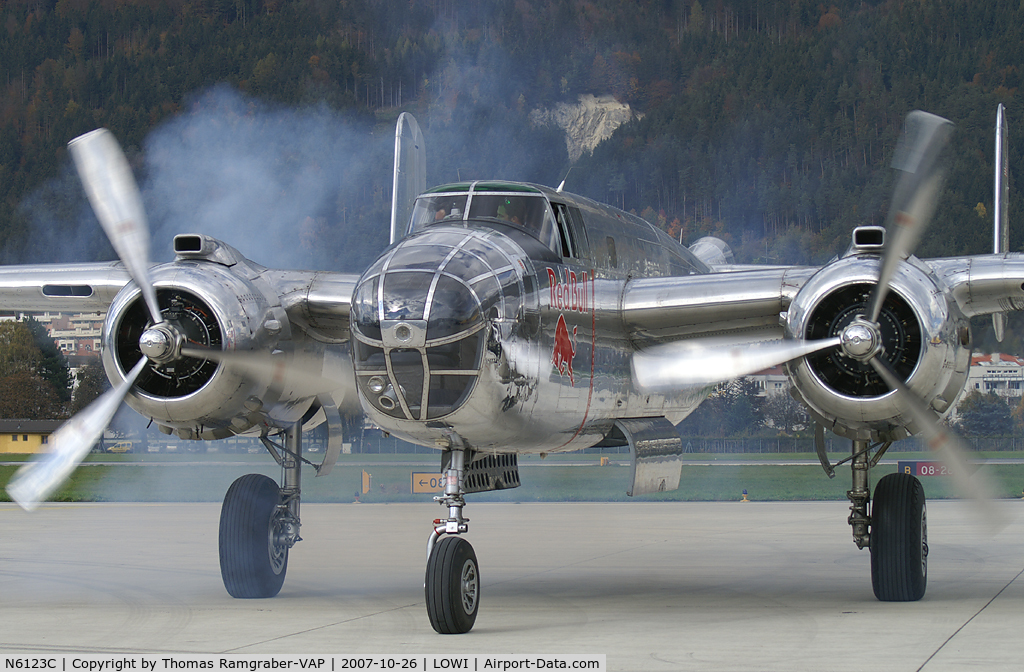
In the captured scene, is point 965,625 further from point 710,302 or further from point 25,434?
point 25,434

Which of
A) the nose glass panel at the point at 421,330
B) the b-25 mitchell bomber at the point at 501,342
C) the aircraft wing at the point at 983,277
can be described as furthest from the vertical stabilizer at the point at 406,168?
the aircraft wing at the point at 983,277

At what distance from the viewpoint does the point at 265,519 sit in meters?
12.8

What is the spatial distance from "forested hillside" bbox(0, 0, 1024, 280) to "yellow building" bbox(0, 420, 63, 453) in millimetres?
11687

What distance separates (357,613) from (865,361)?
5.17 metres

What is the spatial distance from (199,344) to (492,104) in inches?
3454

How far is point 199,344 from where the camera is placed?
11.3 metres

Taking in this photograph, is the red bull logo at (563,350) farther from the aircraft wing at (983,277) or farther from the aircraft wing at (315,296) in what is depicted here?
the aircraft wing at (983,277)

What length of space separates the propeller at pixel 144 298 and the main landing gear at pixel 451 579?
3.04m

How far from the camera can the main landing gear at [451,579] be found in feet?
30.6

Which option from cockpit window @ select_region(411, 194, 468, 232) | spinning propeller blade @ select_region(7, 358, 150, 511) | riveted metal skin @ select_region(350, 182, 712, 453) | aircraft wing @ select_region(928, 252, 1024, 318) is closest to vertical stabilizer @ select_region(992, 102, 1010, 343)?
aircraft wing @ select_region(928, 252, 1024, 318)

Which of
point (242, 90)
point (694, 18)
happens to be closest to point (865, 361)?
point (242, 90)

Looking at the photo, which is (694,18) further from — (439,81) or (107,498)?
(107,498)

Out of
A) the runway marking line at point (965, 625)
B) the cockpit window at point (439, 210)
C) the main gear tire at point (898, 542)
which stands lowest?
the runway marking line at point (965, 625)

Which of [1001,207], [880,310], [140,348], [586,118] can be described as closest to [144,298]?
[140,348]
